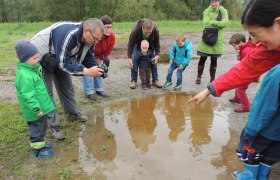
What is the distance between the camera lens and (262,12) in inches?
A: 83.0

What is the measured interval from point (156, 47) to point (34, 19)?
38471 millimetres

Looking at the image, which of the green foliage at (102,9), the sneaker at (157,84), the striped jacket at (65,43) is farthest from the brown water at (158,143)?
the green foliage at (102,9)

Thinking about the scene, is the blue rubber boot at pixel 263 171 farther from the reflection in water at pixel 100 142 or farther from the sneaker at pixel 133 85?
the sneaker at pixel 133 85

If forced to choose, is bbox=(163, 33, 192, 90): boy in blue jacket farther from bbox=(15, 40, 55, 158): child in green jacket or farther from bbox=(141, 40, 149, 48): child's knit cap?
bbox=(15, 40, 55, 158): child in green jacket

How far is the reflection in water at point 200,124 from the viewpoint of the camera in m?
4.46

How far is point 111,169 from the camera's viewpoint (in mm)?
3779

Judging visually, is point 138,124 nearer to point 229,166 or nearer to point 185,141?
point 185,141

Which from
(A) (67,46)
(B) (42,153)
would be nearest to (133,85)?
(A) (67,46)

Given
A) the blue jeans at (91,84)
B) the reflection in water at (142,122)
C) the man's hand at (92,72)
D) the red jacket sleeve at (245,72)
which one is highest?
the red jacket sleeve at (245,72)

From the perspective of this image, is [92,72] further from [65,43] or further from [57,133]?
[57,133]

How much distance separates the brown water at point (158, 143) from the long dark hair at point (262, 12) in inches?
81.5

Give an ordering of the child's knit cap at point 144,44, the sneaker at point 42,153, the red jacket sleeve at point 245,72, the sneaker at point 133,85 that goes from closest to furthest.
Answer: the red jacket sleeve at point 245,72 → the sneaker at point 42,153 → the child's knit cap at point 144,44 → the sneaker at point 133,85

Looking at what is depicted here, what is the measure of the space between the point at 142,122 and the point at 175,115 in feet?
2.17

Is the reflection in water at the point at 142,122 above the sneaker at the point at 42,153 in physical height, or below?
below
